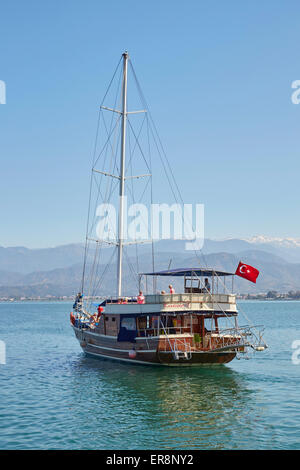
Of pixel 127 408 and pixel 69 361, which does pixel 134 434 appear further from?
pixel 69 361

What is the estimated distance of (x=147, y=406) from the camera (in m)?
20.6

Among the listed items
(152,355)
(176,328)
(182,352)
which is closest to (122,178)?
(176,328)

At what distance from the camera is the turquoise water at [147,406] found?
15.9m

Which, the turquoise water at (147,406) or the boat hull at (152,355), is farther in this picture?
the boat hull at (152,355)

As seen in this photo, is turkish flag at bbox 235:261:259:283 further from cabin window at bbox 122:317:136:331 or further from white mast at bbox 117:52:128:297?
white mast at bbox 117:52:128:297

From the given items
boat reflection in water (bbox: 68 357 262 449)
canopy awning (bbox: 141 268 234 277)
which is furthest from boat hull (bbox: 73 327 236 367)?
canopy awning (bbox: 141 268 234 277)

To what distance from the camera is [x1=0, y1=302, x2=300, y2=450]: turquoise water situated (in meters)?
15.9

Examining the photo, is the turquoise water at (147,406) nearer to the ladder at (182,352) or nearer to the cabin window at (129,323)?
the ladder at (182,352)

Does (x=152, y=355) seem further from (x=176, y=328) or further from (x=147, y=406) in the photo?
(x=147, y=406)

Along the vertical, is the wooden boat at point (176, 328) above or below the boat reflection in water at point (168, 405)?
above

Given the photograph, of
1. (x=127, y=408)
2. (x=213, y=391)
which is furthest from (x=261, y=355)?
(x=127, y=408)

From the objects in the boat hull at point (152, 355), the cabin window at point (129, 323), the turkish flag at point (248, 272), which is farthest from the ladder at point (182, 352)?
the turkish flag at point (248, 272)

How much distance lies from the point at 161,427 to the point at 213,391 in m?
6.87

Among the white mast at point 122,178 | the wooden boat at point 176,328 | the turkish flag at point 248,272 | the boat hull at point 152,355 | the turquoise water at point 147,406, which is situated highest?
the white mast at point 122,178
